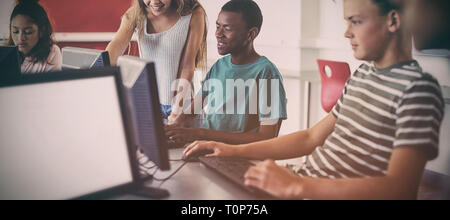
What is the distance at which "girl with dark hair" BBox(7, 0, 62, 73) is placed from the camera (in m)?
2.23

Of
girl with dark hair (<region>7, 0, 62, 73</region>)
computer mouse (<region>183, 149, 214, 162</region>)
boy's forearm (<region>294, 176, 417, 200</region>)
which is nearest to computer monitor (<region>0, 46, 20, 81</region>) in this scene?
computer mouse (<region>183, 149, 214, 162</region>)

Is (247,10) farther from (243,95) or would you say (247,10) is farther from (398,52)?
(398,52)

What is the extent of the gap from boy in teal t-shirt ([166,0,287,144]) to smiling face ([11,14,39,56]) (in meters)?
1.16

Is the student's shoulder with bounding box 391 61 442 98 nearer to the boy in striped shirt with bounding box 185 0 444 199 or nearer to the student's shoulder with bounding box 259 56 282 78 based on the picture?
the boy in striped shirt with bounding box 185 0 444 199

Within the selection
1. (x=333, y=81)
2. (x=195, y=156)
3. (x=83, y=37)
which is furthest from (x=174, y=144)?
(x=83, y=37)

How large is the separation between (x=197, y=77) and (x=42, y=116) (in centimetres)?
264

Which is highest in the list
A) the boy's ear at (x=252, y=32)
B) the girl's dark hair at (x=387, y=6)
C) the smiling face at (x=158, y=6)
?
the smiling face at (x=158, y=6)

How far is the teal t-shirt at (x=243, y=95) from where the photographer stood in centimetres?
151

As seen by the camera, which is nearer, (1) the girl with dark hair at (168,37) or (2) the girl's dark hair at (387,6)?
(2) the girl's dark hair at (387,6)

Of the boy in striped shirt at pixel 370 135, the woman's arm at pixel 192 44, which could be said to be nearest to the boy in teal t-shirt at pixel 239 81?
the woman's arm at pixel 192 44

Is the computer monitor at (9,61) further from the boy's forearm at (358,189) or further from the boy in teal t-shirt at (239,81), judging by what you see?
the boy's forearm at (358,189)

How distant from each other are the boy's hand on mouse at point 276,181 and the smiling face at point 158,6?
4.66 feet
